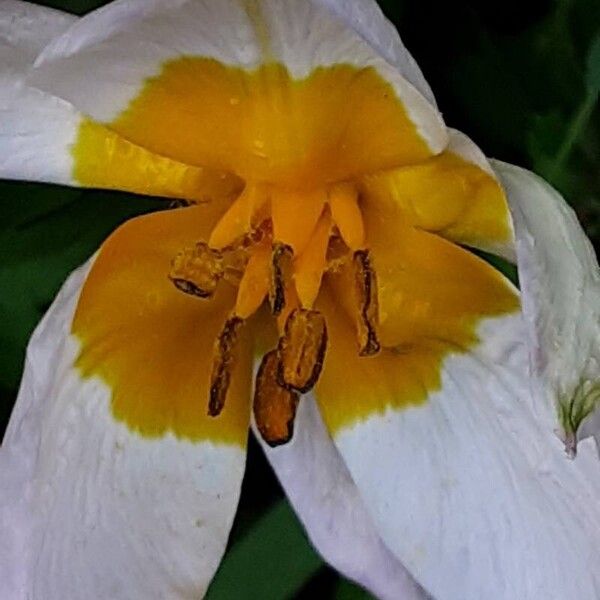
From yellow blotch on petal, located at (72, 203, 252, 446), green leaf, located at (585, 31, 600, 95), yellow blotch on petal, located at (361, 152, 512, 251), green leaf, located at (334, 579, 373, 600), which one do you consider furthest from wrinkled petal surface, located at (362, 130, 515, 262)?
green leaf, located at (334, 579, 373, 600)

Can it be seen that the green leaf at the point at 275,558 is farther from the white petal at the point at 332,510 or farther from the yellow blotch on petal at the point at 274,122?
the yellow blotch on petal at the point at 274,122

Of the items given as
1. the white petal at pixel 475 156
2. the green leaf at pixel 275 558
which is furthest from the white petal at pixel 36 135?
the green leaf at pixel 275 558

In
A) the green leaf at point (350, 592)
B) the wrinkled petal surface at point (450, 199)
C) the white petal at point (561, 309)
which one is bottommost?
the green leaf at point (350, 592)

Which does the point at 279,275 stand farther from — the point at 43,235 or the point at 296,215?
the point at 43,235

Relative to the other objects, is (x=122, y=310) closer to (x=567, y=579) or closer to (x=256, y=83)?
(x=256, y=83)

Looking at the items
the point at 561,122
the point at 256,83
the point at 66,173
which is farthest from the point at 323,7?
the point at 561,122

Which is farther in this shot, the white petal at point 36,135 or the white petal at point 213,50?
the white petal at point 36,135

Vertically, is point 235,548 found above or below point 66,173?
below
